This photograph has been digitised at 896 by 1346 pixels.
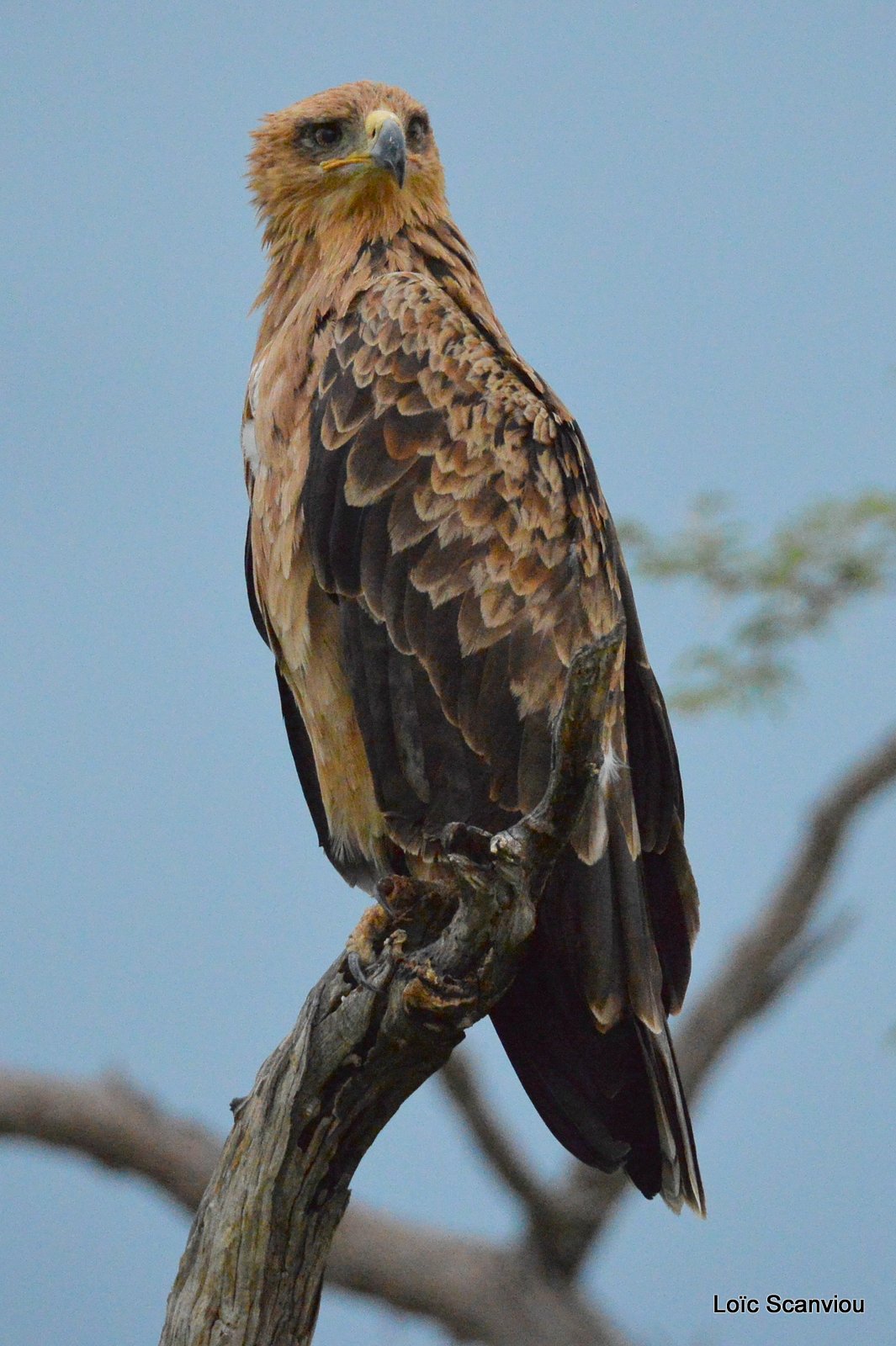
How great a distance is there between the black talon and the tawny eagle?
47 centimetres

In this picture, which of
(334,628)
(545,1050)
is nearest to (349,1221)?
(545,1050)

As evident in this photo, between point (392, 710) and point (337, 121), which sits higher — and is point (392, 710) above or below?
below

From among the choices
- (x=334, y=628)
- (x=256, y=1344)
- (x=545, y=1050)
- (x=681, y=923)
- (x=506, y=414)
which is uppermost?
(x=506, y=414)

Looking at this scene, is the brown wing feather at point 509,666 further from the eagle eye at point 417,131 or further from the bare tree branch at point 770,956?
the bare tree branch at point 770,956

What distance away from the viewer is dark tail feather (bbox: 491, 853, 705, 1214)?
3.31 meters

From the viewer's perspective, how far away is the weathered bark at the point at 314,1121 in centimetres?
288

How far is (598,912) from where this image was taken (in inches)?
130

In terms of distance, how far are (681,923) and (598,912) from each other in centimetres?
36

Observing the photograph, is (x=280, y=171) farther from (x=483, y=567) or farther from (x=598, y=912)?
(x=598, y=912)

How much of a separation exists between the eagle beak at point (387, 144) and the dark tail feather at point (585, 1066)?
1817 mm

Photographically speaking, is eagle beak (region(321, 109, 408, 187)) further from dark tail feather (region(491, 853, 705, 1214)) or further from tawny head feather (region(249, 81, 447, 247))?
dark tail feather (region(491, 853, 705, 1214))

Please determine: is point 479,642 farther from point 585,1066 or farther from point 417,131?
point 417,131

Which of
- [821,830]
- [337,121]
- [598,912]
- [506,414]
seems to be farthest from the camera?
[821,830]

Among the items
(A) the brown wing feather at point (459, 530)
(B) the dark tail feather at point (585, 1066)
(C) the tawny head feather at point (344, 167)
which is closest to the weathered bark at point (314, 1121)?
(B) the dark tail feather at point (585, 1066)
